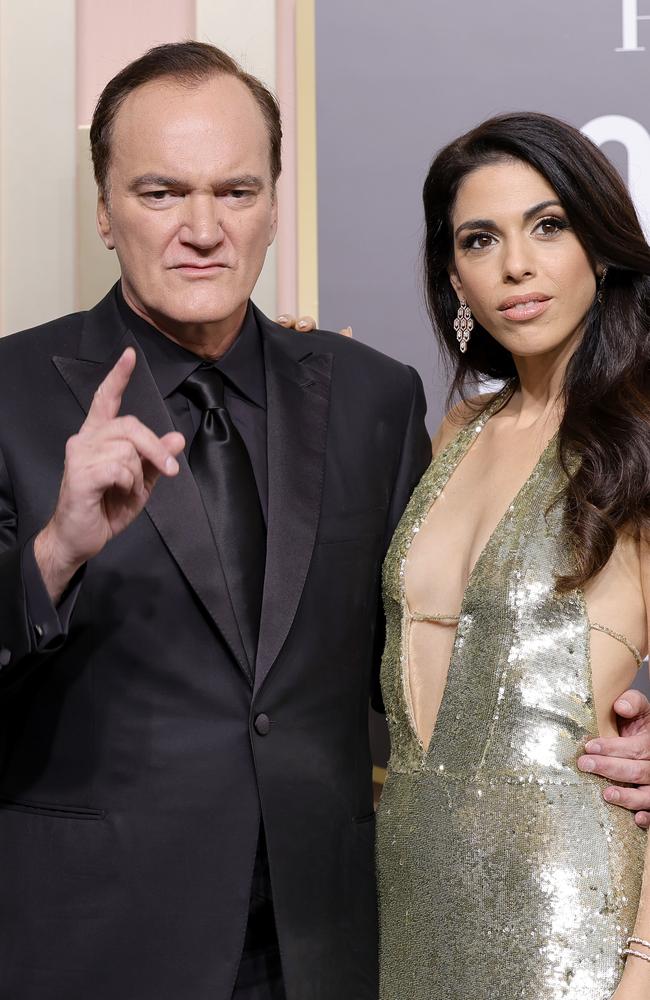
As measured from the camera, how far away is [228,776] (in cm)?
157

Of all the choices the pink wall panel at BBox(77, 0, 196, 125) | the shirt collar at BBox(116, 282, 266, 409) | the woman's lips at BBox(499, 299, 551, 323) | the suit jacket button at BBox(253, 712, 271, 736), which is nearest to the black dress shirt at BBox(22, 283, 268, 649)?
the shirt collar at BBox(116, 282, 266, 409)

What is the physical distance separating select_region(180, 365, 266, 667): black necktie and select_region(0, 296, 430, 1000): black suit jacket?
24mm

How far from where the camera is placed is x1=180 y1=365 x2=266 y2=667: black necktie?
5.29 ft

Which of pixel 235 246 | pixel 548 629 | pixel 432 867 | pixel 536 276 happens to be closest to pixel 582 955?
pixel 432 867

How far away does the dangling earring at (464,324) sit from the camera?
1.96 meters

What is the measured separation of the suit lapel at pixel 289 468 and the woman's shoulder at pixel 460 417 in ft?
0.88

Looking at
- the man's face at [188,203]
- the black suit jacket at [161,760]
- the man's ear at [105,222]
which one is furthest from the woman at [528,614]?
the man's ear at [105,222]

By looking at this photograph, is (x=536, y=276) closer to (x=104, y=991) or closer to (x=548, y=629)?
(x=548, y=629)

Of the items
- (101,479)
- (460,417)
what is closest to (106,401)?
(101,479)

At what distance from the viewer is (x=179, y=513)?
159cm

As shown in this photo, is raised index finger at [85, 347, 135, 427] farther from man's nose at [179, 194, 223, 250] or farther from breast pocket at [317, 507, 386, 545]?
breast pocket at [317, 507, 386, 545]

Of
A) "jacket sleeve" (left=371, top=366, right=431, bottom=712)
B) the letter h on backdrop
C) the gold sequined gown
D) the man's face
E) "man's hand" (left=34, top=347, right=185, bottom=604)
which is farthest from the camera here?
the letter h on backdrop

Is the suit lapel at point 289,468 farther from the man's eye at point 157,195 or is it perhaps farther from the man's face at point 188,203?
the man's eye at point 157,195

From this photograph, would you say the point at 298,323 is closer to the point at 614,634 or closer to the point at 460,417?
the point at 460,417
